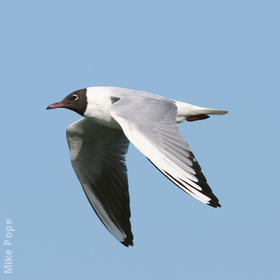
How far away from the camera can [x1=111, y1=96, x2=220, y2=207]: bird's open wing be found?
605cm

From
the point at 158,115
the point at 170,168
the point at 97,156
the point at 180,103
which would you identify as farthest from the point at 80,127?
the point at 170,168

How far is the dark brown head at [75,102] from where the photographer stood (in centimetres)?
798

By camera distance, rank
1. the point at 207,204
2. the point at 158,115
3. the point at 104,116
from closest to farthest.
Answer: the point at 207,204, the point at 158,115, the point at 104,116

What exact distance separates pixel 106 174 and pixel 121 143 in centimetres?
45

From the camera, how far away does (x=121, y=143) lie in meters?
8.98

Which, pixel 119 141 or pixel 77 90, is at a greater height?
pixel 77 90

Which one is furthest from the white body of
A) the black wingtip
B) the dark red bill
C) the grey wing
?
the black wingtip

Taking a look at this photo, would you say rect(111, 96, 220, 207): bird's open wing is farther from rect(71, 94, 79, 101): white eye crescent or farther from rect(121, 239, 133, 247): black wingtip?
rect(121, 239, 133, 247): black wingtip

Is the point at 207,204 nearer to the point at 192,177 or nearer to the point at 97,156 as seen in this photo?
the point at 192,177

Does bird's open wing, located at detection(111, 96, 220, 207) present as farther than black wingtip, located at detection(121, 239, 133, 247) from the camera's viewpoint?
No

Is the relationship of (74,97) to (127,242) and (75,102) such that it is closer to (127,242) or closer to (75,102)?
(75,102)

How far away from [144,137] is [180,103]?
171 cm

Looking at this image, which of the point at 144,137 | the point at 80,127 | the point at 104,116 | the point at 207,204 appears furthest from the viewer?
the point at 80,127

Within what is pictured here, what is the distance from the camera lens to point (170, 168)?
6.10 metres
